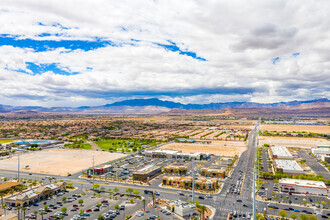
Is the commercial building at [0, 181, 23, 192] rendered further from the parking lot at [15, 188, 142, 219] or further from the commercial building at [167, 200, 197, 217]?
the commercial building at [167, 200, 197, 217]

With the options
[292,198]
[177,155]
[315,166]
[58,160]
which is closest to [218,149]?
[177,155]

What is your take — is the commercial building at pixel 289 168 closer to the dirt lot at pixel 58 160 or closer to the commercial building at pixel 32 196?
the dirt lot at pixel 58 160

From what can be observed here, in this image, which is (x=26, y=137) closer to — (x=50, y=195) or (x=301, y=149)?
(x=50, y=195)

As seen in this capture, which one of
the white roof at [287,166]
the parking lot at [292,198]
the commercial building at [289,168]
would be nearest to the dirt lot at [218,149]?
the white roof at [287,166]

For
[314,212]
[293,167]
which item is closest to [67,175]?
[314,212]

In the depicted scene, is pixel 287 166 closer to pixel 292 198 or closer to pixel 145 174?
pixel 292 198

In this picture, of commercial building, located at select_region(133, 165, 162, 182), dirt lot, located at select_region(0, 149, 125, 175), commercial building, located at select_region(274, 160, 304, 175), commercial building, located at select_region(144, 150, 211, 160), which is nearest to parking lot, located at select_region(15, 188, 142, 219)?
commercial building, located at select_region(133, 165, 162, 182)
